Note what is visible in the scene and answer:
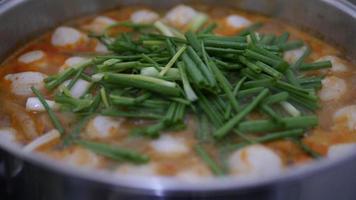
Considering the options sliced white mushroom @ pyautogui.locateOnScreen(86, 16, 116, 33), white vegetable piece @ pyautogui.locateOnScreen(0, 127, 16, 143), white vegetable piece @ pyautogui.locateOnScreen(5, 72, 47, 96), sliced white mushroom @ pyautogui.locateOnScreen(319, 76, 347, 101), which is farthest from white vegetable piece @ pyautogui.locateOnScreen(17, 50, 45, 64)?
sliced white mushroom @ pyautogui.locateOnScreen(319, 76, 347, 101)

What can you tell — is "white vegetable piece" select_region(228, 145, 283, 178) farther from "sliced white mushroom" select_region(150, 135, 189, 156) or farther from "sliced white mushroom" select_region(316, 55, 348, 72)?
"sliced white mushroom" select_region(316, 55, 348, 72)

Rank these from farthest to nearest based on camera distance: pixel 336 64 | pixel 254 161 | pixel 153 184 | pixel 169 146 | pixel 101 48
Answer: pixel 101 48, pixel 336 64, pixel 169 146, pixel 254 161, pixel 153 184

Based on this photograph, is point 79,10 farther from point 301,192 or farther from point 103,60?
point 301,192

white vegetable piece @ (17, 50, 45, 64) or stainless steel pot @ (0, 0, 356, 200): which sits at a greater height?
stainless steel pot @ (0, 0, 356, 200)

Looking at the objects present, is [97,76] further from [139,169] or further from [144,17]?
[144,17]

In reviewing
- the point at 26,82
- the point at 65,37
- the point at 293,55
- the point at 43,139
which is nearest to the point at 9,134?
the point at 43,139

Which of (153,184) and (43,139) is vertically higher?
(153,184)

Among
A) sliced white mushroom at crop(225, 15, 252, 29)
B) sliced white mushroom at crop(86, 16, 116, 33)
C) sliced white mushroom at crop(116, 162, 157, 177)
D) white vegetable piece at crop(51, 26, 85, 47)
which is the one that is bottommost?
sliced white mushroom at crop(225, 15, 252, 29)

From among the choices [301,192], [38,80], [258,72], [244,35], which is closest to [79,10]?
[38,80]
